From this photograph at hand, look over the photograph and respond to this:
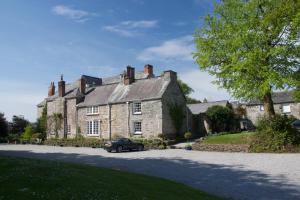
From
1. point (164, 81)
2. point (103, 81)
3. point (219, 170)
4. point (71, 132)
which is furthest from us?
point (103, 81)

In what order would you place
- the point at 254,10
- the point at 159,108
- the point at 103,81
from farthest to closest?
the point at 103,81 < the point at 159,108 < the point at 254,10

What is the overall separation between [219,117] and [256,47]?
21.8 meters

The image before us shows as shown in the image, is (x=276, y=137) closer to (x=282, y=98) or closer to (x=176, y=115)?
(x=176, y=115)

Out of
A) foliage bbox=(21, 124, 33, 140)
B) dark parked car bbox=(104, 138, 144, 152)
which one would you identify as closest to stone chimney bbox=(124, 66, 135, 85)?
dark parked car bbox=(104, 138, 144, 152)

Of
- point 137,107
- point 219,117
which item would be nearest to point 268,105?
point 137,107

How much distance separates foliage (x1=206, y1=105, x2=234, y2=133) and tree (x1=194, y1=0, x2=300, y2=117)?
1731 centimetres

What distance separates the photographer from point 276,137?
88.4 ft

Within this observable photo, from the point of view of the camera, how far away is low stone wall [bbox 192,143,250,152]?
1122 inches

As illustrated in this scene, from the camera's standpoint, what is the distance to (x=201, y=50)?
31906mm

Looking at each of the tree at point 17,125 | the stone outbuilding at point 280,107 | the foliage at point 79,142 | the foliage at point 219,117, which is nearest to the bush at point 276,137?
the foliage at point 79,142

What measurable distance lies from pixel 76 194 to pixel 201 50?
83.8 feet

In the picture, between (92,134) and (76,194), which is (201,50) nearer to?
(92,134)

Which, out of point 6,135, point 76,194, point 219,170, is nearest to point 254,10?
point 219,170

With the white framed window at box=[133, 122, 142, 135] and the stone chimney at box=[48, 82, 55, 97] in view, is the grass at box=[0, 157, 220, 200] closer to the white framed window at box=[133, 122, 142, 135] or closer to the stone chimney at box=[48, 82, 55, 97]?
the white framed window at box=[133, 122, 142, 135]
